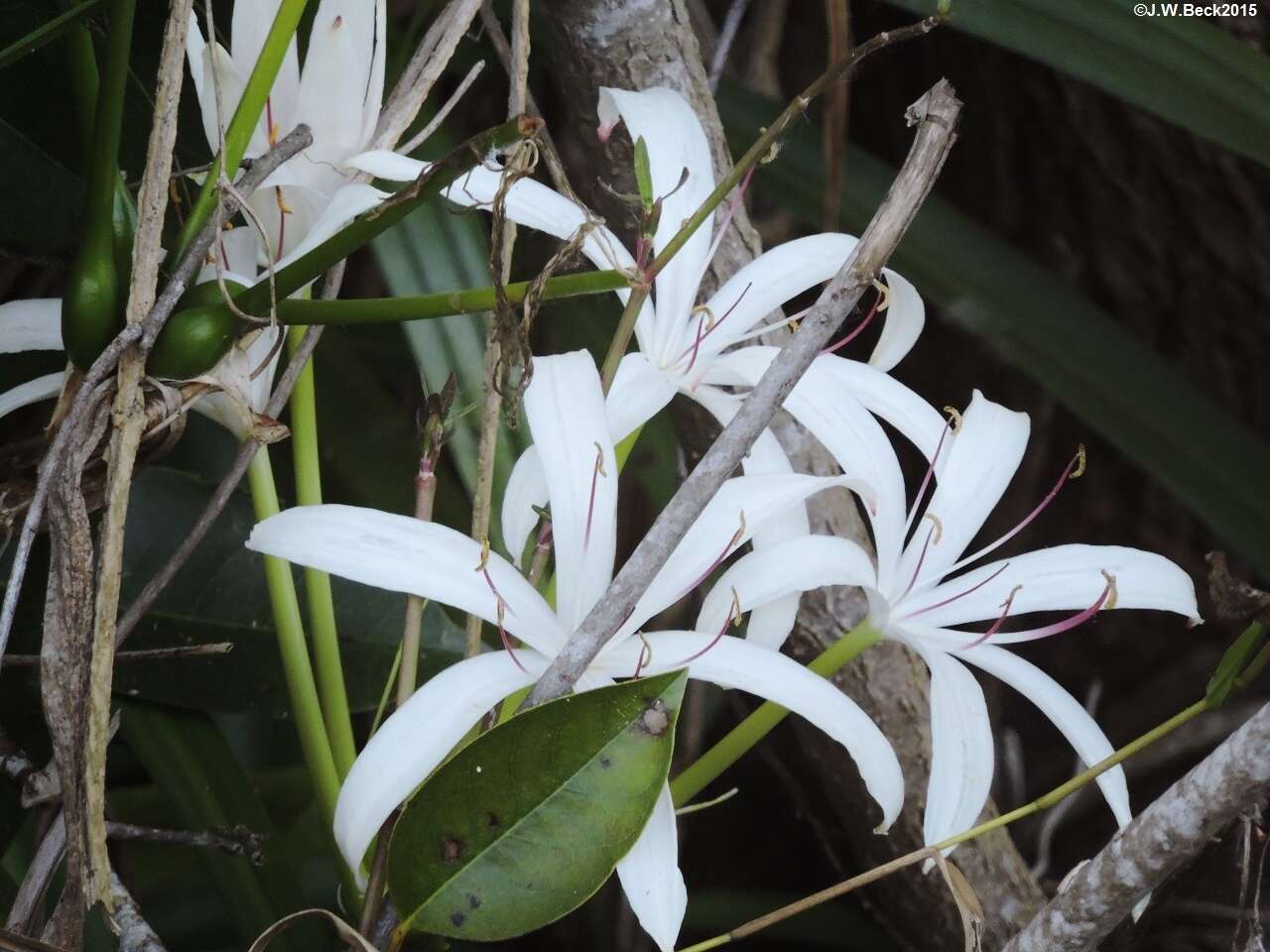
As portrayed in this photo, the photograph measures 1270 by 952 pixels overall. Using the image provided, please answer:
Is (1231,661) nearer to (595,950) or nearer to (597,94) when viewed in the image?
(597,94)

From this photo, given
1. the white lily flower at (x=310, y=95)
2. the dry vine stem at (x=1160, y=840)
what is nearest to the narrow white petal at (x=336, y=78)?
the white lily flower at (x=310, y=95)

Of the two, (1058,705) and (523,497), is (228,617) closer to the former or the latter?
(523,497)

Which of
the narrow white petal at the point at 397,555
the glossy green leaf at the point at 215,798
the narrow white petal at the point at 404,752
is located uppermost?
the narrow white petal at the point at 397,555

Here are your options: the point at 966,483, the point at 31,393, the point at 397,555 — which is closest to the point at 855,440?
the point at 966,483

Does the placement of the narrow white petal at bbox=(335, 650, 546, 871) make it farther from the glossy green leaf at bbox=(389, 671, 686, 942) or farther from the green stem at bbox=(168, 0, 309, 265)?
the green stem at bbox=(168, 0, 309, 265)

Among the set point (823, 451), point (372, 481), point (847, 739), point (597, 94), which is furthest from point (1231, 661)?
point (372, 481)

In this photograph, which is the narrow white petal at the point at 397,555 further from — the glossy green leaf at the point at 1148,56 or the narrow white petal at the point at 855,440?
the glossy green leaf at the point at 1148,56

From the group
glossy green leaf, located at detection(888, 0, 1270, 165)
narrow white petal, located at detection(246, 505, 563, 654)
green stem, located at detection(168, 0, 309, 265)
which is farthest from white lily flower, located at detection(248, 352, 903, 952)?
glossy green leaf, located at detection(888, 0, 1270, 165)
